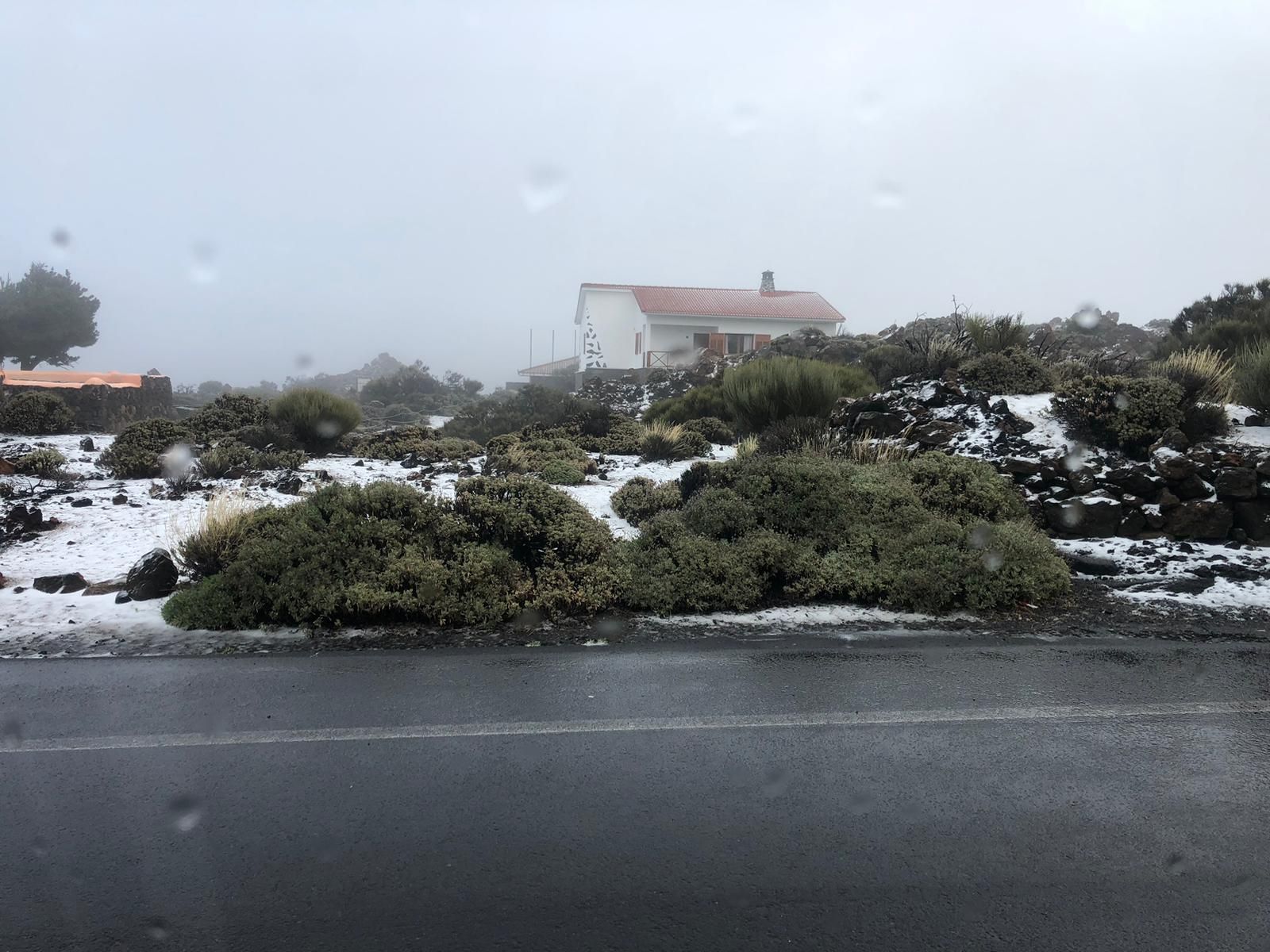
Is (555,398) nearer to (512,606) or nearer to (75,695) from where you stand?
(512,606)

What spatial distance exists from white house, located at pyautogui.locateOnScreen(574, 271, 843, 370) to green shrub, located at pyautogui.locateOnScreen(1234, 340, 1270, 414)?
96.2 feet

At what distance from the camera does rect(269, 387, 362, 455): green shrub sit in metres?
16.2

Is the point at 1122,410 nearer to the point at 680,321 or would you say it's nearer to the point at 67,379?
the point at 67,379

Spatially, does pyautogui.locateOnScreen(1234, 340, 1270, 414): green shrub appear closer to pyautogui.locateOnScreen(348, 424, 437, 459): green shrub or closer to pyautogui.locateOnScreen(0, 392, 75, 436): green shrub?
pyautogui.locateOnScreen(348, 424, 437, 459): green shrub

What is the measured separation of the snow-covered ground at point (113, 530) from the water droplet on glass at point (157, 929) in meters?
3.71

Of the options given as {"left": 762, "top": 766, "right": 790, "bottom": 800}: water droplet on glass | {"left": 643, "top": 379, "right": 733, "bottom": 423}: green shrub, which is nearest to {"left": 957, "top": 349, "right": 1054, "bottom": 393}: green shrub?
{"left": 643, "top": 379, "right": 733, "bottom": 423}: green shrub

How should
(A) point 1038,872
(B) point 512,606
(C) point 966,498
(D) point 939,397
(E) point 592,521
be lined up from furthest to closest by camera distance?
(D) point 939,397, (C) point 966,498, (E) point 592,521, (B) point 512,606, (A) point 1038,872

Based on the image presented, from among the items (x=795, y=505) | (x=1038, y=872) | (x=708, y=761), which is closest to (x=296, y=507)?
(x=795, y=505)

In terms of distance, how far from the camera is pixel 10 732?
460 cm

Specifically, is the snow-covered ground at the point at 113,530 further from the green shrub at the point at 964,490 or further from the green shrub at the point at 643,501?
the green shrub at the point at 964,490

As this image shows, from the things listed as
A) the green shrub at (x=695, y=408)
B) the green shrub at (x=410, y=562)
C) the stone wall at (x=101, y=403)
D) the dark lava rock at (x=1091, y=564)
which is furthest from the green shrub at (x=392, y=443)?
the dark lava rock at (x=1091, y=564)

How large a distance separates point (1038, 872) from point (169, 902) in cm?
308

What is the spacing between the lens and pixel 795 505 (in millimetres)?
8875

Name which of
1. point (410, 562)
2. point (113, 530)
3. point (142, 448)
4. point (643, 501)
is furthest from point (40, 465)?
point (643, 501)
